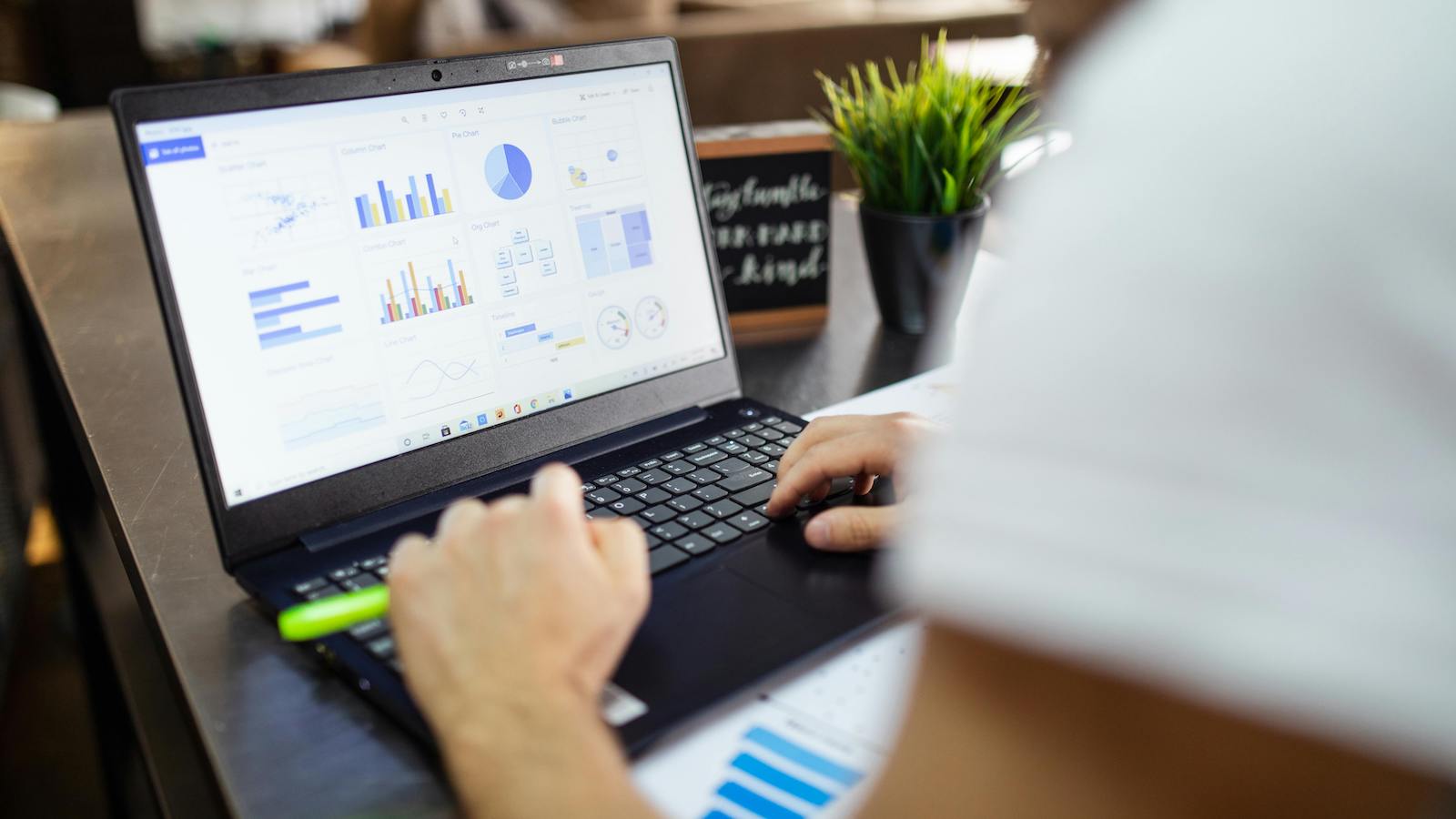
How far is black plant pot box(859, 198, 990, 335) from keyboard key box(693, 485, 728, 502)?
42 centimetres

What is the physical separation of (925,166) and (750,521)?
0.48 metres

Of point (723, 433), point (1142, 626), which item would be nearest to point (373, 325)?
point (723, 433)

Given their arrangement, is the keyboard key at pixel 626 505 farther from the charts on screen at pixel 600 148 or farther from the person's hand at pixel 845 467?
the charts on screen at pixel 600 148

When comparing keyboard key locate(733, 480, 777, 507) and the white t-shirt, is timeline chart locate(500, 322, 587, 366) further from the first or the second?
the white t-shirt

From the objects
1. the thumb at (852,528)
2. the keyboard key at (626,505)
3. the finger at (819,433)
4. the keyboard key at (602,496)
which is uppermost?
the finger at (819,433)

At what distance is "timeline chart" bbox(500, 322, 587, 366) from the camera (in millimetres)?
726

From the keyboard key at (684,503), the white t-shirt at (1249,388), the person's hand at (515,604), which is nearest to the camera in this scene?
the white t-shirt at (1249,388)

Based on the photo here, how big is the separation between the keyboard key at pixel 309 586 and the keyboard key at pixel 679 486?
22cm

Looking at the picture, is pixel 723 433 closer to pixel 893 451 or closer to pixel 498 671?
pixel 893 451

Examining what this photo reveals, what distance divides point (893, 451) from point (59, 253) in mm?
1075

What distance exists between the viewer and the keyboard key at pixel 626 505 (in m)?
0.67

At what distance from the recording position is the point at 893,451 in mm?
663

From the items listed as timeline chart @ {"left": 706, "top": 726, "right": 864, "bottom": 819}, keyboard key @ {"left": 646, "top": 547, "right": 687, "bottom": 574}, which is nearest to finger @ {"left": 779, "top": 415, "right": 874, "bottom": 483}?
keyboard key @ {"left": 646, "top": 547, "right": 687, "bottom": 574}

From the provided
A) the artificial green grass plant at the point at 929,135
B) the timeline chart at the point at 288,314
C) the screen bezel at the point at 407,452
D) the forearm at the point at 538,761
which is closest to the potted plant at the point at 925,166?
the artificial green grass plant at the point at 929,135
